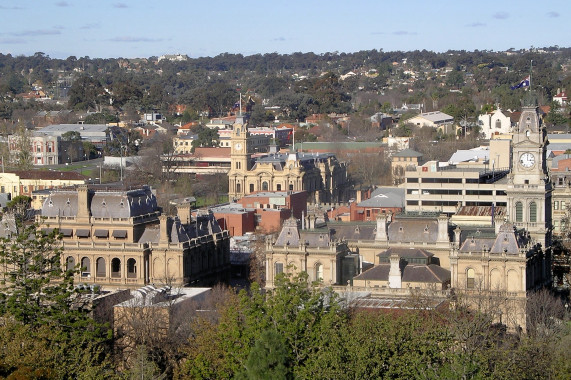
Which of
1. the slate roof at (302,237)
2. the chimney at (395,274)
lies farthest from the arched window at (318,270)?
the chimney at (395,274)

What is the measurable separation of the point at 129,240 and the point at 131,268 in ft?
5.46

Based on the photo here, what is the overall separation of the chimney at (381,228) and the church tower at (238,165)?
5908cm

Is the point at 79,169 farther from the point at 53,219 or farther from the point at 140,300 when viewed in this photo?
the point at 140,300

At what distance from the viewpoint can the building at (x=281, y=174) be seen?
424ft

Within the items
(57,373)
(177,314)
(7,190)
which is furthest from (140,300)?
(7,190)

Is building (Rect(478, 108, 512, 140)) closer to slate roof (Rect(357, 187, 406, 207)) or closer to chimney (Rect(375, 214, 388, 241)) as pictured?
slate roof (Rect(357, 187, 406, 207))

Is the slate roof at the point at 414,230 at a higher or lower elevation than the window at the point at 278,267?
higher

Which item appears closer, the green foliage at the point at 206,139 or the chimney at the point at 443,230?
the chimney at the point at 443,230

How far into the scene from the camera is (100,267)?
76.9 metres

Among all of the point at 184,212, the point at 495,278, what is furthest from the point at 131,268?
the point at 495,278

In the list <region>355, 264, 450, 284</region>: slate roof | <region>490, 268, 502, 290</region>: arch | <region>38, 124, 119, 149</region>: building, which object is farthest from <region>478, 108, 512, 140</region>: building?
<region>490, 268, 502, 290</region>: arch

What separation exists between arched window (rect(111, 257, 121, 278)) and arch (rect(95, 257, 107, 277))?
0.61m

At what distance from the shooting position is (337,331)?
50.5 metres

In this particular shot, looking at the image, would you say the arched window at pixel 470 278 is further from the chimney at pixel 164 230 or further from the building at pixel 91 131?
the building at pixel 91 131
